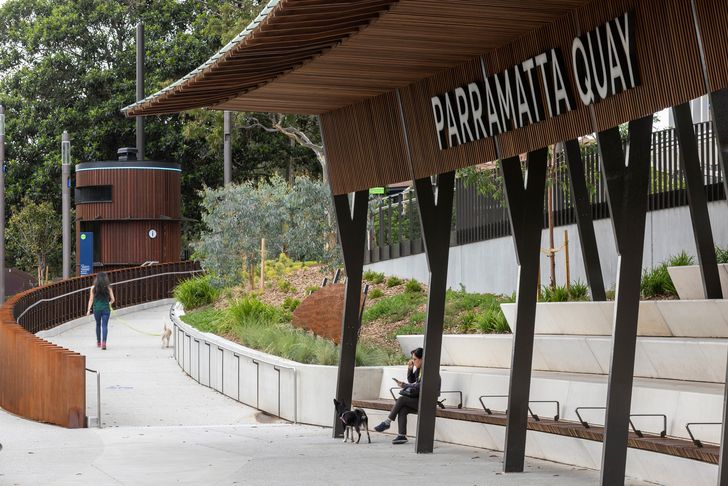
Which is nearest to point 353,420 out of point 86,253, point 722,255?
point 722,255

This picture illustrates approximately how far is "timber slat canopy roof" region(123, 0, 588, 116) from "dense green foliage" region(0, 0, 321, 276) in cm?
4056

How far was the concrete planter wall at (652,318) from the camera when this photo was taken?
12.5 meters

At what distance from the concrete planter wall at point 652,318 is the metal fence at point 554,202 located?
9.28 ft

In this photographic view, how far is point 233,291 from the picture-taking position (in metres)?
30.2

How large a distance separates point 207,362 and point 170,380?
120 centimetres

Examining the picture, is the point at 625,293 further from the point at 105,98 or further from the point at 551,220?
the point at 105,98

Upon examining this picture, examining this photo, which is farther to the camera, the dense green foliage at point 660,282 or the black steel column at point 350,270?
the dense green foliage at point 660,282

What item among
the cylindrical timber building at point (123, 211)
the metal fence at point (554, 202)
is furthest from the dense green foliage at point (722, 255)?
the cylindrical timber building at point (123, 211)

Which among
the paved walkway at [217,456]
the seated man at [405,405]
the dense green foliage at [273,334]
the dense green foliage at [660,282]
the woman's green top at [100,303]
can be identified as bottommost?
the paved walkway at [217,456]

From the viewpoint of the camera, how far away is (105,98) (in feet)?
199

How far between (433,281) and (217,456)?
310 cm

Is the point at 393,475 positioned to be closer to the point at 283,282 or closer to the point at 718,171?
the point at 718,171

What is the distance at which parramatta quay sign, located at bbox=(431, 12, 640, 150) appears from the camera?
9.16m

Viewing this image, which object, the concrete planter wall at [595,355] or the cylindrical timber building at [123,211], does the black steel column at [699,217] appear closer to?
the concrete planter wall at [595,355]
